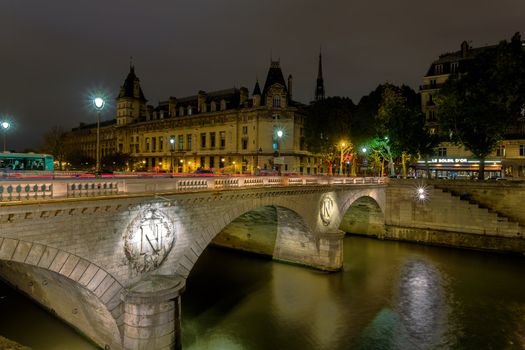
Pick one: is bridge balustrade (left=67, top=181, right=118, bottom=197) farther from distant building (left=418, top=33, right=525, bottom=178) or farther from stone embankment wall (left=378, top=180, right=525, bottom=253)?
distant building (left=418, top=33, right=525, bottom=178)

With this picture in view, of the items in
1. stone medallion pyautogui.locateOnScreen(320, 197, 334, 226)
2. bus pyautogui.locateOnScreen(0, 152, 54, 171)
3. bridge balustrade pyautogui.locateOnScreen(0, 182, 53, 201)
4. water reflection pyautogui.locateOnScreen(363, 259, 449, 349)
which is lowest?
water reflection pyautogui.locateOnScreen(363, 259, 449, 349)

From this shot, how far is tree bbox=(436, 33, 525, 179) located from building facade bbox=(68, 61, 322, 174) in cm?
2425

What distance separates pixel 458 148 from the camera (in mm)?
57062

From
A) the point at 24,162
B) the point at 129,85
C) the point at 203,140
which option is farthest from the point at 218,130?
the point at 24,162

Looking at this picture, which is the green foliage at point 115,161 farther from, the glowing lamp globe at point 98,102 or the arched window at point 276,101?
the glowing lamp globe at point 98,102

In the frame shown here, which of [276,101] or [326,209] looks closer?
[326,209]

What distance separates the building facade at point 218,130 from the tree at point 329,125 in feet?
12.9

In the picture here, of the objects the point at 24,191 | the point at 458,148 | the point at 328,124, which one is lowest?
the point at 24,191

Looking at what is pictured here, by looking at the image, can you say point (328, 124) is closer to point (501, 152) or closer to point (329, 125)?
point (329, 125)

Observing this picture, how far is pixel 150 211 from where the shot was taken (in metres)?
14.5

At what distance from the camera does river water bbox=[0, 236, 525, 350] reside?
17.8 meters

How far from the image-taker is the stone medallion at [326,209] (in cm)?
2870

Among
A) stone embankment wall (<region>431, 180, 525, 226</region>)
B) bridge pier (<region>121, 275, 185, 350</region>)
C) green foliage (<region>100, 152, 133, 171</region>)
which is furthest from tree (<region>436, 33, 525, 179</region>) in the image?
green foliage (<region>100, 152, 133, 171</region>)

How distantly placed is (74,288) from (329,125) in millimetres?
50928
